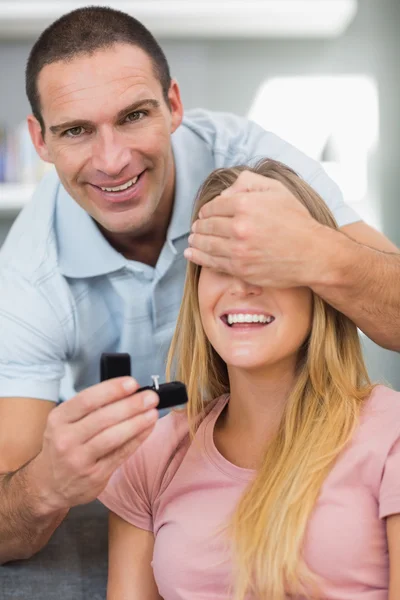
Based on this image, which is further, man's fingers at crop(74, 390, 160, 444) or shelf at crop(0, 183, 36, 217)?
shelf at crop(0, 183, 36, 217)

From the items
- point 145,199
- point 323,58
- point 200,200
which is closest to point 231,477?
point 200,200

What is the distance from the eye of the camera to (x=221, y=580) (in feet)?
4.06

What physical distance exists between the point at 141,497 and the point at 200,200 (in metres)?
0.52

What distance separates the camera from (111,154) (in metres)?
1.66

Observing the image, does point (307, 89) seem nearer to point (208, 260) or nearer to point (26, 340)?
point (26, 340)

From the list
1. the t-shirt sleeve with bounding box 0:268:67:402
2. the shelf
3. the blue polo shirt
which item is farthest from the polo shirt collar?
the shelf

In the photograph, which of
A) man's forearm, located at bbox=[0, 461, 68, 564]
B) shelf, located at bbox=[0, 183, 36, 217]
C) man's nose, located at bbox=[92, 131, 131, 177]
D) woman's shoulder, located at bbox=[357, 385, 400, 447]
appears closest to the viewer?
woman's shoulder, located at bbox=[357, 385, 400, 447]

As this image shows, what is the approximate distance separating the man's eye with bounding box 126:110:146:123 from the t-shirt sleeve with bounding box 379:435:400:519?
88cm

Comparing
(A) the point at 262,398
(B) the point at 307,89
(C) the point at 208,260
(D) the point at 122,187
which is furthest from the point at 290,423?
(B) the point at 307,89

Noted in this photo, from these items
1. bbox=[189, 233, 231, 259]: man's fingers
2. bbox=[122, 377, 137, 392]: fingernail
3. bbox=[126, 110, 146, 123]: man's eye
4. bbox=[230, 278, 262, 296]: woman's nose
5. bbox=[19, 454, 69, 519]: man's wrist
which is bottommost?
bbox=[19, 454, 69, 519]: man's wrist

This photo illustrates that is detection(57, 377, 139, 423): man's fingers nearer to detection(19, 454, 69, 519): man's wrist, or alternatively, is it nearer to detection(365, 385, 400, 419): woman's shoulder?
detection(19, 454, 69, 519): man's wrist

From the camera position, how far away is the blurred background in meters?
3.34

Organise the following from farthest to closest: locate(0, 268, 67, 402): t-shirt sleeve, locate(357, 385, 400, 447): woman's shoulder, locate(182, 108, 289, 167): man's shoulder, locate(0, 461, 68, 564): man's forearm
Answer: locate(182, 108, 289, 167): man's shoulder
locate(0, 268, 67, 402): t-shirt sleeve
locate(0, 461, 68, 564): man's forearm
locate(357, 385, 400, 447): woman's shoulder

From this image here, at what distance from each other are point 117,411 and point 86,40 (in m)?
0.90
